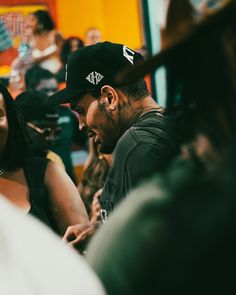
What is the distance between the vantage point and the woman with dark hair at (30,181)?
280cm

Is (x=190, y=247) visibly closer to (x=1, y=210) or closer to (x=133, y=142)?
(x=1, y=210)

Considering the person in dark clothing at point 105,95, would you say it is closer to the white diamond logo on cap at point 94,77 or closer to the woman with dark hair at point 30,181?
the white diamond logo on cap at point 94,77

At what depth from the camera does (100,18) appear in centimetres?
1045

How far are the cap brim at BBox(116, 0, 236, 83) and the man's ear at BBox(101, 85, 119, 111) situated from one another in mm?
1605

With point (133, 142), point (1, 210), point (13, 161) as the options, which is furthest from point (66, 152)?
point (1, 210)

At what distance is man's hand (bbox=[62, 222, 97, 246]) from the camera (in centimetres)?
161

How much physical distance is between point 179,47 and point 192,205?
8.9 inches

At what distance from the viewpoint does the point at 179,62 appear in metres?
0.99

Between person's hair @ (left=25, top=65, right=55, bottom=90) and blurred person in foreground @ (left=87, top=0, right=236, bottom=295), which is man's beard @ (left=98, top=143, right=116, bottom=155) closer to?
blurred person in foreground @ (left=87, top=0, right=236, bottom=295)

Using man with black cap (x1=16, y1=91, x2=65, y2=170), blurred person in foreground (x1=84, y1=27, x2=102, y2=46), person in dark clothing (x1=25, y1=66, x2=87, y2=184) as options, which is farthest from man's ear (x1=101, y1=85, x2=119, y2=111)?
blurred person in foreground (x1=84, y1=27, x2=102, y2=46)

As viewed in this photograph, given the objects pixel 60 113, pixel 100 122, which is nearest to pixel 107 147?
pixel 100 122

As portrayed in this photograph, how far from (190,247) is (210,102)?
205 mm

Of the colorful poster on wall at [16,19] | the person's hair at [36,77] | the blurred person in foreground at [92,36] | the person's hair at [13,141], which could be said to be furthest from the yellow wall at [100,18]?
the person's hair at [13,141]

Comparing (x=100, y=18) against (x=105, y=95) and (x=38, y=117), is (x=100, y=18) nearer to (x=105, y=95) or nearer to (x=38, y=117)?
(x=38, y=117)
